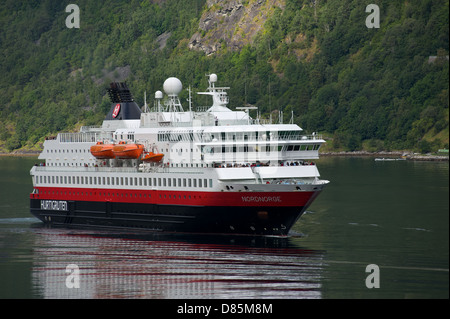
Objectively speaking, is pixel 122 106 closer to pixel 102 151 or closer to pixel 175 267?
pixel 102 151

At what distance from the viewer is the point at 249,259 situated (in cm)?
5756

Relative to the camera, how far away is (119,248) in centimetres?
6344

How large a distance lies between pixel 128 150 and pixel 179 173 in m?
5.87

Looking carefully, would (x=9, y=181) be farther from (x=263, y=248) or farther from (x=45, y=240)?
(x=263, y=248)

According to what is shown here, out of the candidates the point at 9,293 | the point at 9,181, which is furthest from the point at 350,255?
the point at 9,181

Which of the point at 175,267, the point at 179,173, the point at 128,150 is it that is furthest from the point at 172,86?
the point at 175,267

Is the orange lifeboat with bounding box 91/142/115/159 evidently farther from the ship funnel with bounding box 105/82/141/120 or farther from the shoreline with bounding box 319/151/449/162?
the shoreline with bounding box 319/151/449/162

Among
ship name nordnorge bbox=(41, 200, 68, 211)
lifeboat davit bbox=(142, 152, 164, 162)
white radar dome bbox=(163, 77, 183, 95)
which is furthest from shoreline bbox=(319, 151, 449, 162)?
lifeboat davit bbox=(142, 152, 164, 162)

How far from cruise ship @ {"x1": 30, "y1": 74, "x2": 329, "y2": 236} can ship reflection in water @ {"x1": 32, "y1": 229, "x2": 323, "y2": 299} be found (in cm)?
184

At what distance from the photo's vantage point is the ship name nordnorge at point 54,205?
7519 cm

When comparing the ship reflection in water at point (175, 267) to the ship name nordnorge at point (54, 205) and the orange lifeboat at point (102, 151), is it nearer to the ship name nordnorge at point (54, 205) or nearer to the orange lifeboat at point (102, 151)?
the orange lifeboat at point (102, 151)

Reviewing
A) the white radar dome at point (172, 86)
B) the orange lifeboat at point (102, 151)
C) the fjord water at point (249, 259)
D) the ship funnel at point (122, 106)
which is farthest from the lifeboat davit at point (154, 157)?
the white radar dome at point (172, 86)

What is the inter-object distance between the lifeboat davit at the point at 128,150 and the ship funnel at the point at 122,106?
5.52 metres

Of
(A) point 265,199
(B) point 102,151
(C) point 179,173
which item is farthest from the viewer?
(B) point 102,151
